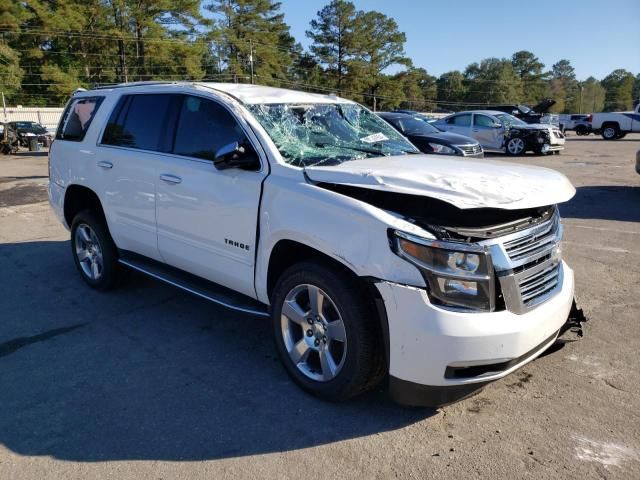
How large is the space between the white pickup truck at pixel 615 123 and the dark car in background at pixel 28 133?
31110mm

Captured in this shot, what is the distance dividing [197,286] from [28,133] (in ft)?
98.7

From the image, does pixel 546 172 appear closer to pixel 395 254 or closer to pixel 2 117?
pixel 395 254

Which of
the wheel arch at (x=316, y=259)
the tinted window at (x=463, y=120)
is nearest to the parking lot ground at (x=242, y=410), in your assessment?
the wheel arch at (x=316, y=259)

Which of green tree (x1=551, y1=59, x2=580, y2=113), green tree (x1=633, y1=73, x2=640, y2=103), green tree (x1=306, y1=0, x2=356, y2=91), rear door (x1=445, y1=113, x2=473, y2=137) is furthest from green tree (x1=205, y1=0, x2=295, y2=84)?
green tree (x1=633, y1=73, x2=640, y2=103)

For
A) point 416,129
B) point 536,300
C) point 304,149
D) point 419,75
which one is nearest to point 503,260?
point 536,300

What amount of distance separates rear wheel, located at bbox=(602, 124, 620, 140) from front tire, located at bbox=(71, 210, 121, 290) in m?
32.4

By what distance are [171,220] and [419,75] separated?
84.8m

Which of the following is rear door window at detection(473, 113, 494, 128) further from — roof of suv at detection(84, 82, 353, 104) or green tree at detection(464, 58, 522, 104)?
green tree at detection(464, 58, 522, 104)

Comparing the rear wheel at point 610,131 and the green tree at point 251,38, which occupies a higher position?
the green tree at point 251,38

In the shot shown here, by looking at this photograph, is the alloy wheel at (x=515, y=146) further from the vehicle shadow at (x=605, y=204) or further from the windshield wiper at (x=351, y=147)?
the windshield wiper at (x=351, y=147)

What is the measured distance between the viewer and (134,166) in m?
4.54

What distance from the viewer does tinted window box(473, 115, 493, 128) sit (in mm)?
19906

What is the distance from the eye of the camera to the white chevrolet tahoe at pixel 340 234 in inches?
108

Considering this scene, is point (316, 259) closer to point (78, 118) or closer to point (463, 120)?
point (78, 118)
